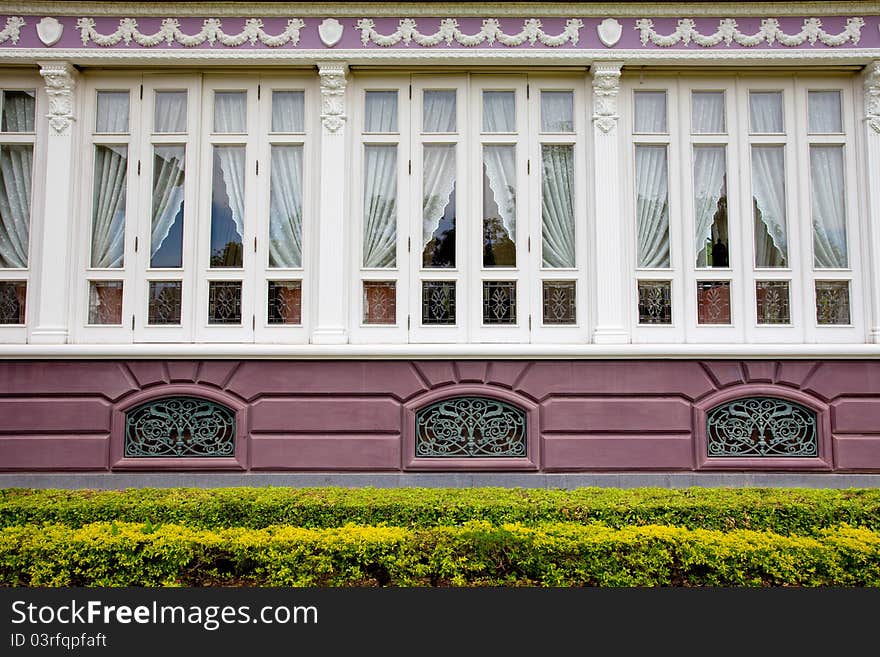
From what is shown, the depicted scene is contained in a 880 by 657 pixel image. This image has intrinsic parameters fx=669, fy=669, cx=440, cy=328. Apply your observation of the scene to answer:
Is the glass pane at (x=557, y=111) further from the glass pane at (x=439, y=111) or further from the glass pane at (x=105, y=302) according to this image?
the glass pane at (x=105, y=302)

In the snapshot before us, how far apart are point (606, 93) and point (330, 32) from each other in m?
4.08

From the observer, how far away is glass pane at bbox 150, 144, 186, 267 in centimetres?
979

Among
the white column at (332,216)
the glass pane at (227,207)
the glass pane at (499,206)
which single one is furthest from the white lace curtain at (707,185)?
the glass pane at (227,207)

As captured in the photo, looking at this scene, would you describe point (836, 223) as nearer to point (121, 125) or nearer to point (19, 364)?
point (121, 125)

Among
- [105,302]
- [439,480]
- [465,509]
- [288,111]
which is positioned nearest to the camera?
[465,509]

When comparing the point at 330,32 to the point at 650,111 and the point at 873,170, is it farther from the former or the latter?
the point at 873,170

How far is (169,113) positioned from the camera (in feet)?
32.6

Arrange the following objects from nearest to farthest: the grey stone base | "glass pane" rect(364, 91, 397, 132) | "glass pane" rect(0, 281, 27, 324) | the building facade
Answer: the grey stone base → the building facade → "glass pane" rect(0, 281, 27, 324) → "glass pane" rect(364, 91, 397, 132)

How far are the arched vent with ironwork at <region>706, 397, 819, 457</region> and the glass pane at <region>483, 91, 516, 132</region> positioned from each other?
507cm

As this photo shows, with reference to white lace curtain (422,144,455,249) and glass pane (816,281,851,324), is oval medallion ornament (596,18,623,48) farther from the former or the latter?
glass pane (816,281,851,324)

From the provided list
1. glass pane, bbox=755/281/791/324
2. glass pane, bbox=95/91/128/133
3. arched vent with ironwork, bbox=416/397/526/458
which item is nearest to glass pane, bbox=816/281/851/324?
glass pane, bbox=755/281/791/324

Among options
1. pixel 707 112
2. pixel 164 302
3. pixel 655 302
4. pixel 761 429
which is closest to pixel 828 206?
pixel 707 112

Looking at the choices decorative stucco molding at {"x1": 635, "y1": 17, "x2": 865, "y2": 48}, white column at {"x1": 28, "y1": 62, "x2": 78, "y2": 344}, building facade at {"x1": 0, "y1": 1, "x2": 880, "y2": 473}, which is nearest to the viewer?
building facade at {"x1": 0, "y1": 1, "x2": 880, "y2": 473}

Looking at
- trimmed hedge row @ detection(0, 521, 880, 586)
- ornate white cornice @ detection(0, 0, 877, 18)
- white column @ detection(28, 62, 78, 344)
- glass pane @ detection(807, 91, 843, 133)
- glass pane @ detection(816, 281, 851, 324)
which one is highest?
ornate white cornice @ detection(0, 0, 877, 18)
